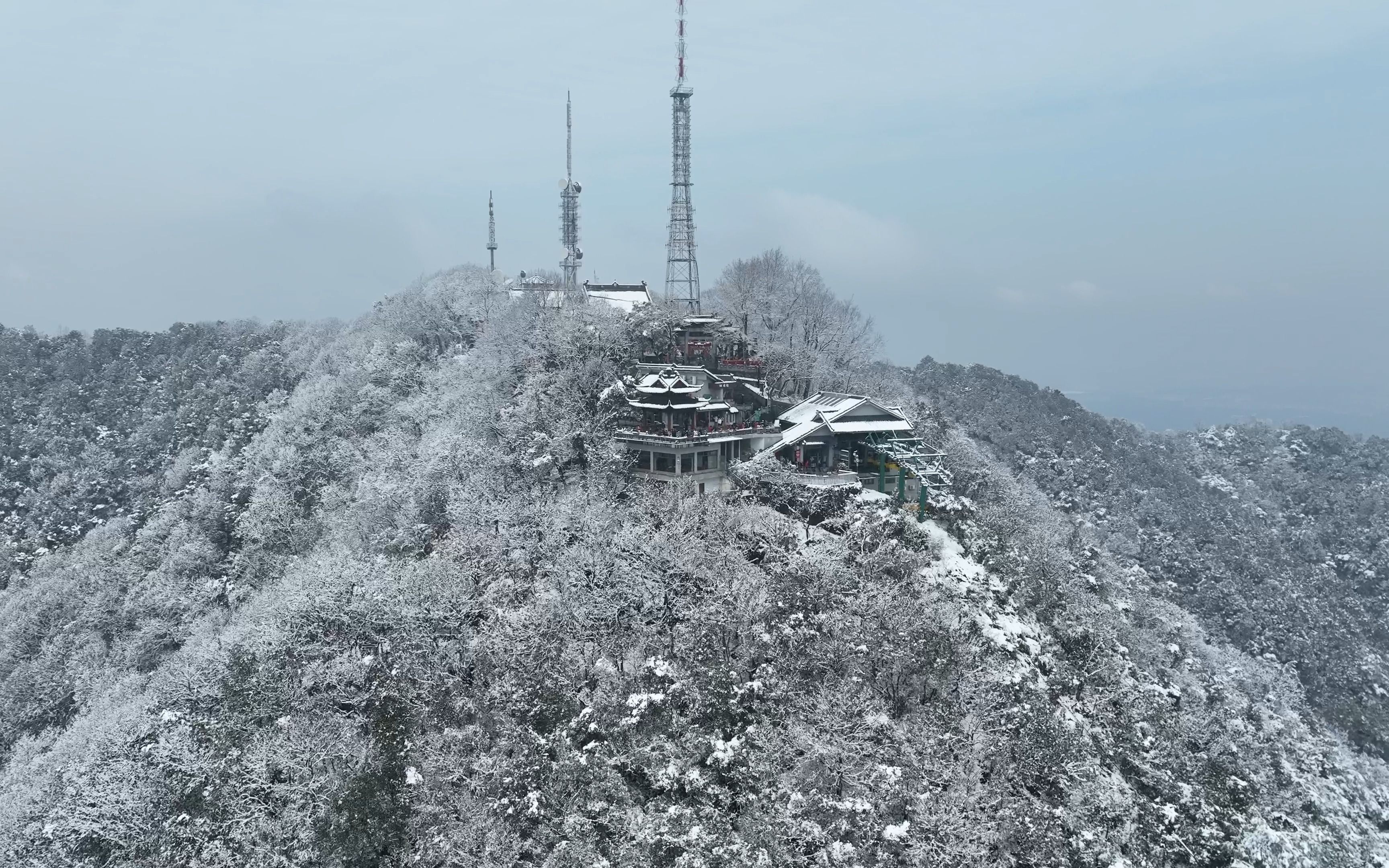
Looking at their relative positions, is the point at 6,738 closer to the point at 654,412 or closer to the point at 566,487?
the point at 566,487

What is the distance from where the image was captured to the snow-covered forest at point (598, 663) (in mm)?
21484

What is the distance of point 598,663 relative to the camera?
81.1 feet

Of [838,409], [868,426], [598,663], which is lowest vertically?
[598,663]

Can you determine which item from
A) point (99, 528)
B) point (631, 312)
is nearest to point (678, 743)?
point (631, 312)

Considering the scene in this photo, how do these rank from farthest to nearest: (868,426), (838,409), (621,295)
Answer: (621,295), (838,409), (868,426)

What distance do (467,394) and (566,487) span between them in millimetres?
11035

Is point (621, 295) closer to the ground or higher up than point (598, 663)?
higher up

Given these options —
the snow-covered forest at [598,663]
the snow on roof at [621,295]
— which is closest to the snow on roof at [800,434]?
the snow-covered forest at [598,663]

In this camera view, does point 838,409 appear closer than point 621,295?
Yes

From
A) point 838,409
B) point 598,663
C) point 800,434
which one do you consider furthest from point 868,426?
point 598,663

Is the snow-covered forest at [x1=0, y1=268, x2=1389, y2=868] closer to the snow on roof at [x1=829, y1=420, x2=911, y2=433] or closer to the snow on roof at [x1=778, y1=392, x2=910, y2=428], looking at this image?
the snow on roof at [x1=829, y1=420, x2=911, y2=433]

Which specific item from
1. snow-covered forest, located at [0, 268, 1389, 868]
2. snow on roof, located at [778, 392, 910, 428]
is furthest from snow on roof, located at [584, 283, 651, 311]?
snow on roof, located at [778, 392, 910, 428]

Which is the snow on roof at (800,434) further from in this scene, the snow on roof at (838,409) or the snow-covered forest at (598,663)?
the snow-covered forest at (598,663)

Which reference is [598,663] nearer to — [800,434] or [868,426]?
[800,434]
